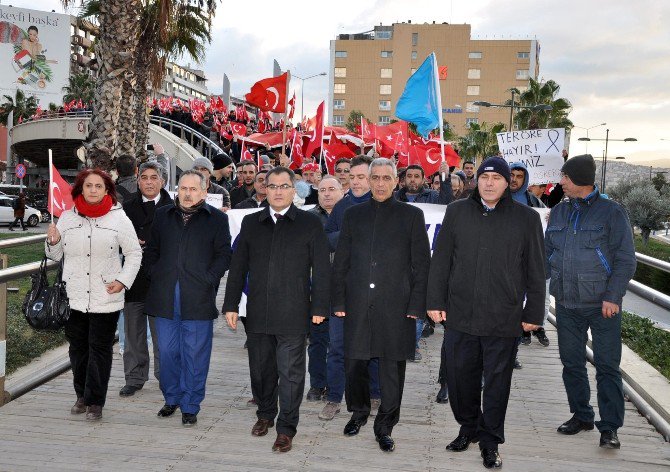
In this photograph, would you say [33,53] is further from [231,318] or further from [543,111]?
[231,318]

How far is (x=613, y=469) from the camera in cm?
472

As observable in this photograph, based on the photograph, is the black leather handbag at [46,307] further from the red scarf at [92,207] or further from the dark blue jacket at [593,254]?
the dark blue jacket at [593,254]

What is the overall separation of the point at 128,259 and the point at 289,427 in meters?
1.83

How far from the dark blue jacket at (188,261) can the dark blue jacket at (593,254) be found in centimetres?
253

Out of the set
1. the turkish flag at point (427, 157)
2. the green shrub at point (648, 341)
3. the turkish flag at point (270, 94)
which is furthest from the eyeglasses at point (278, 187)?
the turkish flag at point (427, 157)

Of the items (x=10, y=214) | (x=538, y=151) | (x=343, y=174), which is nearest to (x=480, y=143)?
(x=10, y=214)

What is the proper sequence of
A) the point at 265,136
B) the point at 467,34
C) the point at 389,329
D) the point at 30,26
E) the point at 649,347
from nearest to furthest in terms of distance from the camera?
the point at 389,329 < the point at 649,347 < the point at 265,136 < the point at 30,26 < the point at 467,34

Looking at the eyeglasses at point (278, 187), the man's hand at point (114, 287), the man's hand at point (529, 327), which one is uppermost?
the eyeglasses at point (278, 187)

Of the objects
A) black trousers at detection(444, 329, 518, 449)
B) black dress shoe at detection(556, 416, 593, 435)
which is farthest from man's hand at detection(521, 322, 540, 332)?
black dress shoe at detection(556, 416, 593, 435)

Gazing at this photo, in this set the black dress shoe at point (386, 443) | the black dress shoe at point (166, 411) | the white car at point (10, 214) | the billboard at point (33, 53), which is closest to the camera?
the black dress shoe at point (386, 443)

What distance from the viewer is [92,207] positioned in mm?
5434

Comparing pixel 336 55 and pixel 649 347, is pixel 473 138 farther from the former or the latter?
pixel 649 347

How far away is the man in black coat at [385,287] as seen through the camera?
201 inches

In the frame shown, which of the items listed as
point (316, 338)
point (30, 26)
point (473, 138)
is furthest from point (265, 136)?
point (30, 26)
